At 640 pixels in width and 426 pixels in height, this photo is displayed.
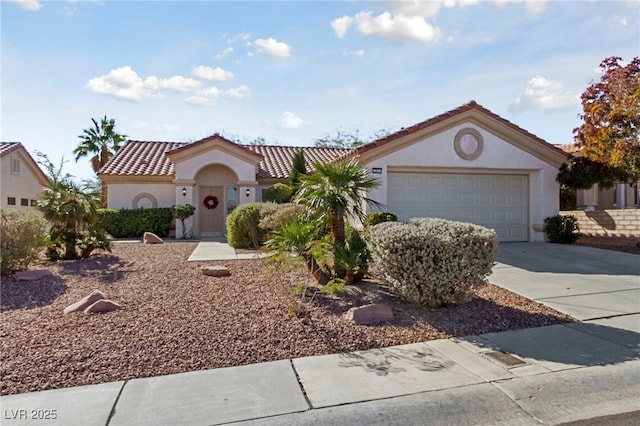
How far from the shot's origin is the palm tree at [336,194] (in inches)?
276

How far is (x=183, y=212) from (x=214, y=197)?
2.18m

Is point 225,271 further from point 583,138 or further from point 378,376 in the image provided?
point 583,138

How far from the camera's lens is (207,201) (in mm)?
19297

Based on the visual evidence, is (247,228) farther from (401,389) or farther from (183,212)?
(401,389)

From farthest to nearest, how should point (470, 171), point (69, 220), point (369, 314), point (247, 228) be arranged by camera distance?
point (470, 171), point (247, 228), point (69, 220), point (369, 314)

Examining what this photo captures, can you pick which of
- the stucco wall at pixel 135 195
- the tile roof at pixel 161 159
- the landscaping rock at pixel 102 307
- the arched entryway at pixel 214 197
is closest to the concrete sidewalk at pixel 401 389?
the landscaping rock at pixel 102 307

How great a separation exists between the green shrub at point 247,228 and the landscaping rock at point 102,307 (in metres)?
6.88

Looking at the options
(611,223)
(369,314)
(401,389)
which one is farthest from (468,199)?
(401,389)

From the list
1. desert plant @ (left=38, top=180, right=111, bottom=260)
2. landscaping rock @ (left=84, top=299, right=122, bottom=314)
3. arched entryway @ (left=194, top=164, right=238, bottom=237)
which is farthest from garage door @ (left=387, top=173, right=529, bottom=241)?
arched entryway @ (left=194, top=164, right=238, bottom=237)

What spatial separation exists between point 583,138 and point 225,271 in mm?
11932

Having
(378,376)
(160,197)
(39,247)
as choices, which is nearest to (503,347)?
(378,376)

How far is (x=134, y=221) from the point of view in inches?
699

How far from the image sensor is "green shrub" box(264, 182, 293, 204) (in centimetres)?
1791

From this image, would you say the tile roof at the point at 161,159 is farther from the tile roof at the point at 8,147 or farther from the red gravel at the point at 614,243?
the red gravel at the point at 614,243
